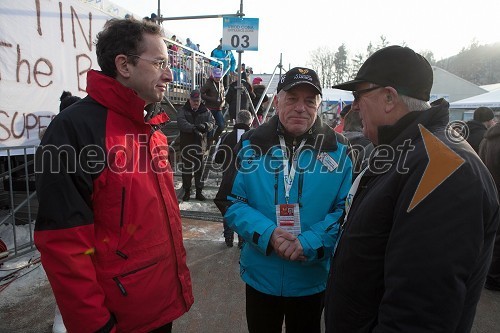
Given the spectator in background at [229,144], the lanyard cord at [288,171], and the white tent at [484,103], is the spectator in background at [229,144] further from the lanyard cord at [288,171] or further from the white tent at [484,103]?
the white tent at [484,103]

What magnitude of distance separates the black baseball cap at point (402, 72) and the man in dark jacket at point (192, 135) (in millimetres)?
5759

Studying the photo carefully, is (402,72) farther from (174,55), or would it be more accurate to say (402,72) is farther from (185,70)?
(185,70)

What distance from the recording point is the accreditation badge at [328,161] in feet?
6.73

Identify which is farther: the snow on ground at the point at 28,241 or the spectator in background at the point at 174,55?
the spectator in background at the point at 174,55

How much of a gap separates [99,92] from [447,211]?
1540 millimetres

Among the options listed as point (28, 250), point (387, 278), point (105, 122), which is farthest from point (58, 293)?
point (28, 250)

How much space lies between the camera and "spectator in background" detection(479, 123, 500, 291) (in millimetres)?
3998

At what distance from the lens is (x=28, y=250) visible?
410cm

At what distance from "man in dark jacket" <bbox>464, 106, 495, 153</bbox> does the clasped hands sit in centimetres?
509

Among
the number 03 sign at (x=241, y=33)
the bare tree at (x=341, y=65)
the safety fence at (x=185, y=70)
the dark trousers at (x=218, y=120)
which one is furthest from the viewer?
the bare tree at (x=341, y=65)

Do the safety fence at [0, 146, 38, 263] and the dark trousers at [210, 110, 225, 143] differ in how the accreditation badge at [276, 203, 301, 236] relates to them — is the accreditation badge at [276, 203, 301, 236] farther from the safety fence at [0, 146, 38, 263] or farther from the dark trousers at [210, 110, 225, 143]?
the dark trousers at [210, 110, 225, 143]

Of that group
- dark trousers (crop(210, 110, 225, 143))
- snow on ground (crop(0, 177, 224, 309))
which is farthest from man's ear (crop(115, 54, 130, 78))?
dark trousers (crop(210, 110, 225, 143))

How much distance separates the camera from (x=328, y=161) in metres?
2.06

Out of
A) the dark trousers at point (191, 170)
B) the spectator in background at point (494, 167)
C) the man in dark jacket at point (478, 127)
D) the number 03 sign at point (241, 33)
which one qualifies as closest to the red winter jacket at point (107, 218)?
the spectator in background at point (494, 167)
